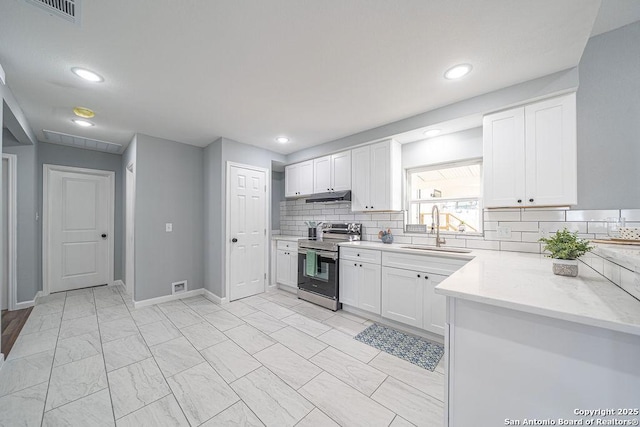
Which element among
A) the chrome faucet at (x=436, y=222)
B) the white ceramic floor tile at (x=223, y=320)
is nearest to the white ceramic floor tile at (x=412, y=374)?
the chrome faucet at (x=436, y=222)

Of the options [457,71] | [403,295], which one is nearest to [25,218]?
[403,295]

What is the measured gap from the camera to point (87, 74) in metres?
1.93

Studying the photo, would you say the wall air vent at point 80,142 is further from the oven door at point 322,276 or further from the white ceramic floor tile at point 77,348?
the oven door at point 322,276

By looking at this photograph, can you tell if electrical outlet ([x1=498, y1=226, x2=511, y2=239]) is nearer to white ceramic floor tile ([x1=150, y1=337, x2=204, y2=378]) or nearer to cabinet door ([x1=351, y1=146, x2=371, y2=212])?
cabinet door ([x1=351, y1=146, x2=371, y2=212])

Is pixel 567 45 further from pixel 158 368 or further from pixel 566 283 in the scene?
pixel 158 368

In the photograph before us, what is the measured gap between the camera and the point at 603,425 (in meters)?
0.80

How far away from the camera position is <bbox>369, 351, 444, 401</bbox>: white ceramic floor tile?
5.67 ft

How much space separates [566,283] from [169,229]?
431 cm

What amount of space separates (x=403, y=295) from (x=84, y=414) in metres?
2.71

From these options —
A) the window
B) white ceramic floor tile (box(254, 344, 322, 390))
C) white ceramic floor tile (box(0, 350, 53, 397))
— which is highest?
the window

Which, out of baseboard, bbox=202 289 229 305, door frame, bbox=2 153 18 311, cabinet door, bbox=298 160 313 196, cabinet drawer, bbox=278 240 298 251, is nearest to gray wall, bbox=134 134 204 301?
baseboard, bbox=202 289 229 305

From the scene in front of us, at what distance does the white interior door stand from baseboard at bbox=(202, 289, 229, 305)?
0.10 m

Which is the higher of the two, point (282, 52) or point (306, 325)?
point (282, 52)

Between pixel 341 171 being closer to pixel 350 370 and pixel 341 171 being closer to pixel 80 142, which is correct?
pixel 350 370
